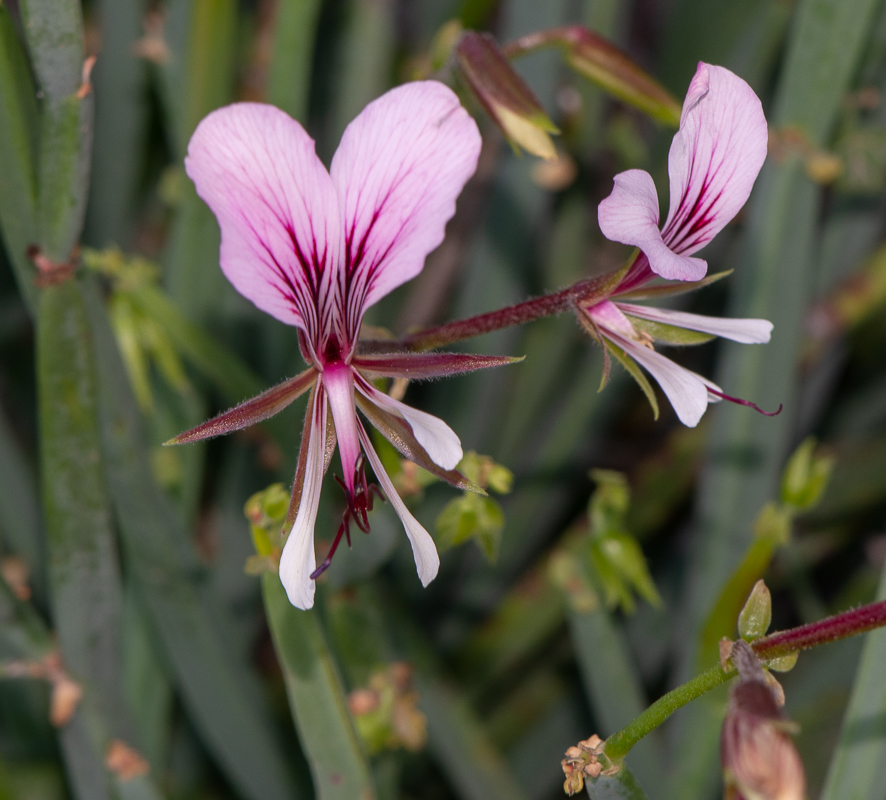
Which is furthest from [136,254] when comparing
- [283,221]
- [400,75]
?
[283,221]

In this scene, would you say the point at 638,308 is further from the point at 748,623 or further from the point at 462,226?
the point at 462,226

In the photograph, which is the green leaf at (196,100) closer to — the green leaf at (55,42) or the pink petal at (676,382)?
the green leaf at (55,42)

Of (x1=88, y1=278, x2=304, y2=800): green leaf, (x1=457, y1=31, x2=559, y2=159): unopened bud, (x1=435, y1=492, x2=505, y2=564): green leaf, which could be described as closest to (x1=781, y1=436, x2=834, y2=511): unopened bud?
(x1=435, y1=492, x2=505, y2=564): green leaf

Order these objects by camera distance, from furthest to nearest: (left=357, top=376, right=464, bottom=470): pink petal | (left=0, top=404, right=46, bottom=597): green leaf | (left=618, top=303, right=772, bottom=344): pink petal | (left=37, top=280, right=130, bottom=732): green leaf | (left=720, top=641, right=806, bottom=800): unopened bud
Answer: (left=0, top=404, right=46, bottom=597): green leaf → (left=37, top=280, right=130, bottom=732): green leaf → (left=618, top=303, right=772, bottom=344): pink petal → (left=357, top=376, right=464, bottom=470): pink petal → (left=720, top=641, right=806, bottom=800): unopened bud

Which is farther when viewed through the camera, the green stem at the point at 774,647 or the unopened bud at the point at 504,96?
the unopened bud at the point at 504,96

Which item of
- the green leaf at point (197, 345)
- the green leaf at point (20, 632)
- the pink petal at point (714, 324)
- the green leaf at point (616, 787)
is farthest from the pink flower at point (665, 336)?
the green leaf at point (20, 632)

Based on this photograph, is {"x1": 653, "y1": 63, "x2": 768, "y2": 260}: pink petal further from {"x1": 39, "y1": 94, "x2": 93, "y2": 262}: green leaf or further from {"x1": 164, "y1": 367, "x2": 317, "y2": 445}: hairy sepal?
{"x1": 39, "y1": 94, "x2": 93, "y2": 262}: green leaf

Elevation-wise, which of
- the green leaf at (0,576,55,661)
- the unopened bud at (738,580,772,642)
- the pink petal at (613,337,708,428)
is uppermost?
the pink petal at (613,337,708,428)
